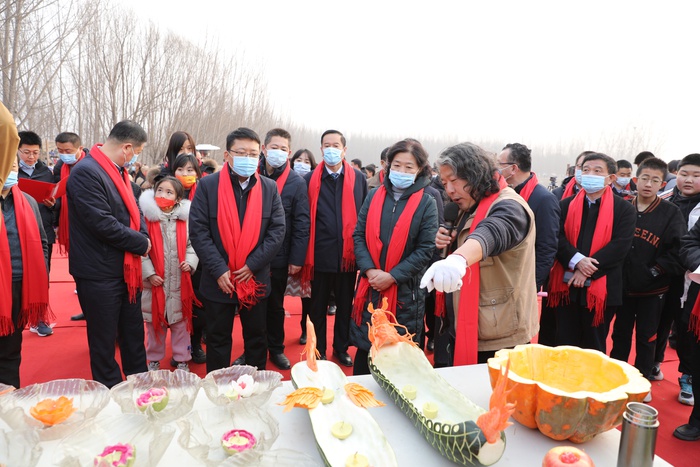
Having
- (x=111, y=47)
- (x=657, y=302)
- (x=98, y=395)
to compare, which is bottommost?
(x=657, y=302)

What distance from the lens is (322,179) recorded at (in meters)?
3.66

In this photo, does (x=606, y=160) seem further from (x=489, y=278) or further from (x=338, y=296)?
(x=338, y=296)

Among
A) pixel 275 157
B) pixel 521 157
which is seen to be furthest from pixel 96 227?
pixel 521 157

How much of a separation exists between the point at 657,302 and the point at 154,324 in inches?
154

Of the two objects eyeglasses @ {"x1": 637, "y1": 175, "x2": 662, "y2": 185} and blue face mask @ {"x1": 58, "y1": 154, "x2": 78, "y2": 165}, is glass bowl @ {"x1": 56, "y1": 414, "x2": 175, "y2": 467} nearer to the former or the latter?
eyeglasses @ {"x1": 637, "y1": 175, "x2": 662, "y2": 185}

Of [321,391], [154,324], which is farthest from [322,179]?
[321,391]

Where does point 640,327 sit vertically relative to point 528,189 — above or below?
below

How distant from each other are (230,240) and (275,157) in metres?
1.11

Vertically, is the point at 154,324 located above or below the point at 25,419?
below

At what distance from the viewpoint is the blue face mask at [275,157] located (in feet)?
11.8

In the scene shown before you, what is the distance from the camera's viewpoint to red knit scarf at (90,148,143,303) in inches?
105

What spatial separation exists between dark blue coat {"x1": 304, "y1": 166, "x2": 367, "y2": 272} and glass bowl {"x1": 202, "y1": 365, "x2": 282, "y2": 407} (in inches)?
81.4

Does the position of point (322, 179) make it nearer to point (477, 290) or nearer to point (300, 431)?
point (477, 290)

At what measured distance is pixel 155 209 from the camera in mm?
3217
